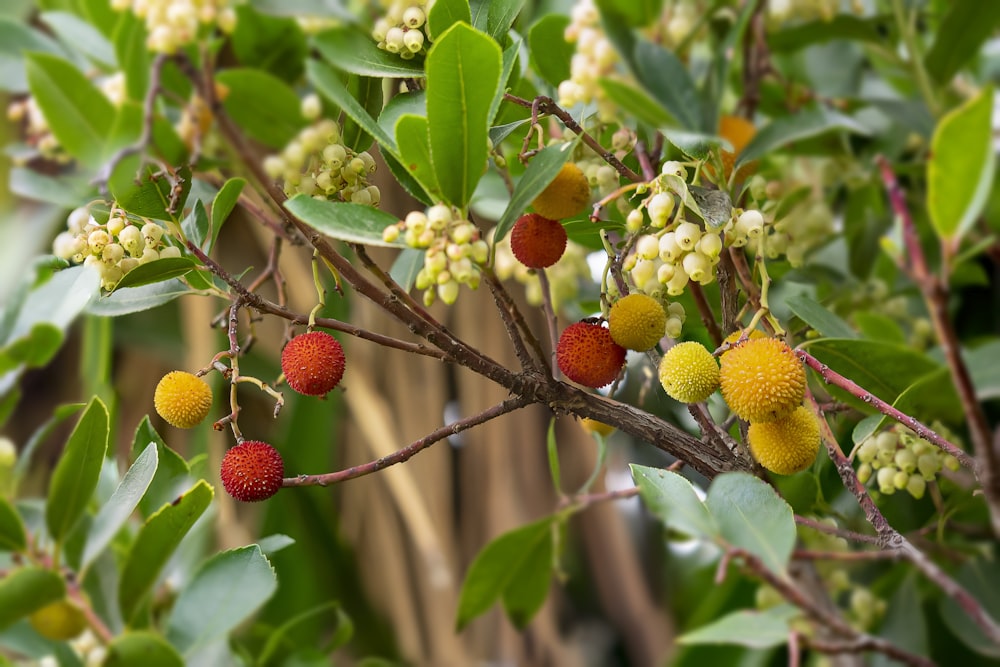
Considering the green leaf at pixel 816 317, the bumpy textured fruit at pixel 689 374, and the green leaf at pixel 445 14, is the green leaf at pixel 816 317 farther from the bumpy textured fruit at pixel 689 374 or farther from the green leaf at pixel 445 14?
the green leaf at pixel 445 14

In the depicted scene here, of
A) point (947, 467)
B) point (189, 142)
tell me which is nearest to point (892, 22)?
point (947, 467)

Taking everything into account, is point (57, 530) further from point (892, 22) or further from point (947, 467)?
point (892, 22)

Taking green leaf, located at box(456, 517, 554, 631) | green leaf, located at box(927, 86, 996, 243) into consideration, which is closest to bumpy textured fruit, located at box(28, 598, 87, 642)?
green leaf, located at box(456, 517, 554, 631)

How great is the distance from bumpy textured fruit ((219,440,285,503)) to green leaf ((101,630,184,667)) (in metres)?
0.11

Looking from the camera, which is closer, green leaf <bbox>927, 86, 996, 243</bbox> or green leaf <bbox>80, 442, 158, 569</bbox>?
green leaf <bbox>927, 86, 996, 243</bbox>

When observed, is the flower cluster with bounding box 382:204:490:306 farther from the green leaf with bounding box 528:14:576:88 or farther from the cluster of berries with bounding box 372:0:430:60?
the green leaf with bounding box 528:14:576:88

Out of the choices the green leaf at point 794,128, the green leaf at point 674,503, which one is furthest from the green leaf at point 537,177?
the green leaf at point 794,128

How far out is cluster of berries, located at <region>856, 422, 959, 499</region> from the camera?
1.63 feet

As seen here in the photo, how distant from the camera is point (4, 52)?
854 mm

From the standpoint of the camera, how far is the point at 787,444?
44 centimetres

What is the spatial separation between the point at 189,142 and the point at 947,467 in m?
0.62

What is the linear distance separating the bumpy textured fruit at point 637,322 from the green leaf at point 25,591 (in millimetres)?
312

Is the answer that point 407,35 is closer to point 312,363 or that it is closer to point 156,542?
point 312,363

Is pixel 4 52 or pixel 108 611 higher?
pixel 4 52
